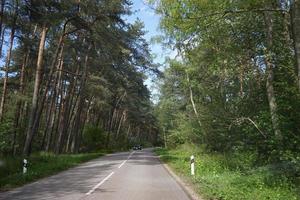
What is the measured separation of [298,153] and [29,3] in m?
16.2

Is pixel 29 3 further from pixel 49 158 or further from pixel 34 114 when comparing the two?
pixel 49 158

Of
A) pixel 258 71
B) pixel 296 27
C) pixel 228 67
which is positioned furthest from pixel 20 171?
pixel 296 27

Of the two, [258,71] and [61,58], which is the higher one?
[61,58]

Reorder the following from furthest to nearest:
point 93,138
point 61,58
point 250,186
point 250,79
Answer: point 93,138, point 61,58, point 250,79, point 250,186

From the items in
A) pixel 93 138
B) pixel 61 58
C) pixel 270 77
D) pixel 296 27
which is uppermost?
pixel 61 58

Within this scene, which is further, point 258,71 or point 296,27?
point 258,71

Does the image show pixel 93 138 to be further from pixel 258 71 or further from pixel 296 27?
pixel 296 27

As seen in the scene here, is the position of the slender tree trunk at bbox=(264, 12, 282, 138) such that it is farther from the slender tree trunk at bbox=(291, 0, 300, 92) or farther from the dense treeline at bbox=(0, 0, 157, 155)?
the dense treeline at bbox=(0, 0, 157, 155)

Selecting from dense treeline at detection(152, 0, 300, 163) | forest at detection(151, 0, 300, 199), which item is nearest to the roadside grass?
forest at detection(151, 0, 300, 199)

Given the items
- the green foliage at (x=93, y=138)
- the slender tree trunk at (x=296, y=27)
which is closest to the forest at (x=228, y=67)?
the slender tree trunk at (x=296, y=27)

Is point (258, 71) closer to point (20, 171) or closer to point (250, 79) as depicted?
point (250, 79)

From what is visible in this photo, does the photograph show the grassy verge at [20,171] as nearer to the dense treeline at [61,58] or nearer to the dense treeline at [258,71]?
the dense treeline at [61,58]

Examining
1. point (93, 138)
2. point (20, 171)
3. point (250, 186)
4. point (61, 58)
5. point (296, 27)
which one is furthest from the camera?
point (93, 138)

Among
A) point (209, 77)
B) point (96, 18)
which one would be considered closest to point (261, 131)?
point (209, 77)
